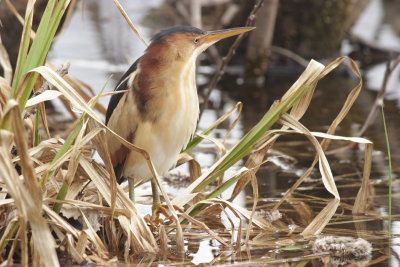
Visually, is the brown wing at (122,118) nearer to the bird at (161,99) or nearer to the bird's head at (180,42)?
the bird at (161,99)

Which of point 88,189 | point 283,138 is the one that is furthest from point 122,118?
point 283,138

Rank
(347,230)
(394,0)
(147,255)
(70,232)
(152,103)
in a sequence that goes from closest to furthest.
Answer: (70,232) < (147,255) < (152,103) < (347,230) < (394,0)

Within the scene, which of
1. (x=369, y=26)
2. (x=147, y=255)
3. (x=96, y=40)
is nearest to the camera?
(x=147, y=255)

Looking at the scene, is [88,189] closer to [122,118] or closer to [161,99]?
[122,118]

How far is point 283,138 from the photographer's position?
17.4 ft

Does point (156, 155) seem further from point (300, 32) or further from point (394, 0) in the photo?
point (394, 0)

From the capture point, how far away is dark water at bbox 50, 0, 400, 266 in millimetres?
3137

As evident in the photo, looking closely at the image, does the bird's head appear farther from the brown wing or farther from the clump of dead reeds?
the clump of dead reeds

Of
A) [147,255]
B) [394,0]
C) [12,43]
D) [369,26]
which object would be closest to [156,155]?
[147,255]

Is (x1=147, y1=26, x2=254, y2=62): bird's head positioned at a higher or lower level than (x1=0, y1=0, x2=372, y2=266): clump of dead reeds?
higher

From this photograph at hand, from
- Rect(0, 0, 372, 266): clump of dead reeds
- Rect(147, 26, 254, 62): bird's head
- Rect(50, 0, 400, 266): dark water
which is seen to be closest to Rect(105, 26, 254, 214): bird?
Rect(147, 26, 254, 62): bird's head

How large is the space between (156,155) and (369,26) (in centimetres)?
733

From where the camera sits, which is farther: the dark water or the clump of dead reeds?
the dark water

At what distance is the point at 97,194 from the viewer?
315cm
